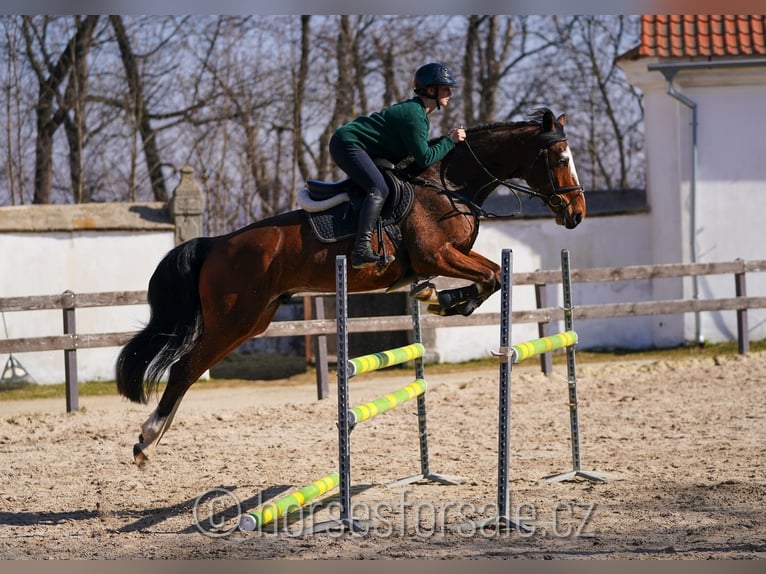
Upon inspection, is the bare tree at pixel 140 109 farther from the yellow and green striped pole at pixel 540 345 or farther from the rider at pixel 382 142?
the yellow and green striped pole at pixel 540 345

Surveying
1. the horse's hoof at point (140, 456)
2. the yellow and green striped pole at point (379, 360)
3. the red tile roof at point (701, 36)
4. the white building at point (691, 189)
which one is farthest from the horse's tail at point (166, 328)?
the red tile roof at point (701, 36)

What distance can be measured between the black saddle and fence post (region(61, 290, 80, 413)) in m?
4.84

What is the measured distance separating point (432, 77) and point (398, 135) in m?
0.41

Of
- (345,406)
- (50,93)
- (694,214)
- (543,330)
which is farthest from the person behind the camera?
(50,93)

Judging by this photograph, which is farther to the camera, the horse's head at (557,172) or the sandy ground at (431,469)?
the horse's head at (557,172)

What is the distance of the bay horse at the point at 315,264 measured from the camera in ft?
20.9

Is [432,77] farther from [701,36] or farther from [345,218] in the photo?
[701,36]

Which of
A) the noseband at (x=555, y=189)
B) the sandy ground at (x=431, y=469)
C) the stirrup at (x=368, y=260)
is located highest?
the noseband at (x=555, y=189)

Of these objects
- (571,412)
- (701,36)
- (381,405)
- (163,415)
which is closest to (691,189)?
(701,36)

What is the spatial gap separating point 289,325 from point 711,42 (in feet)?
25.9

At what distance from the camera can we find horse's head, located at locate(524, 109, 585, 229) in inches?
255

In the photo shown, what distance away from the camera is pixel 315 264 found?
6332mm

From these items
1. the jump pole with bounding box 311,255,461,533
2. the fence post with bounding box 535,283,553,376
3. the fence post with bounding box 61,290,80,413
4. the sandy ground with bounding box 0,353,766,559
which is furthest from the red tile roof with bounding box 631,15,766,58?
the jump pole with bounding box 311,255,461,533

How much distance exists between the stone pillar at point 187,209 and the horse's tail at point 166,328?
7.26m
